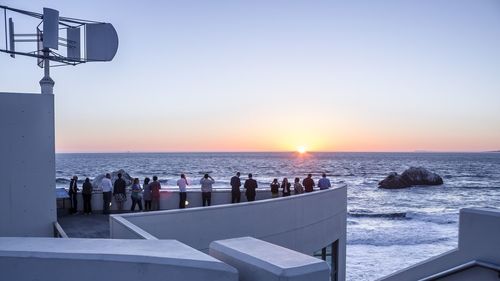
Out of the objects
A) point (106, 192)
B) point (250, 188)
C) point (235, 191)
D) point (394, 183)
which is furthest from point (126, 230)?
point (394, 183)

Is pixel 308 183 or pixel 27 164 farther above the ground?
pixel 27 164

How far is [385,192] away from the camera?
69.9m

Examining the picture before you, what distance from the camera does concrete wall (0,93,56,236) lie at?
8547 mm

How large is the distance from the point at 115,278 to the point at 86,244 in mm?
656

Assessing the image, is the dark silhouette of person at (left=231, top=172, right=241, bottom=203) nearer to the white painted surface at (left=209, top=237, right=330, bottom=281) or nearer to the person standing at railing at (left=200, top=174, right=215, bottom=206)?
the person standing at railing at (left=200, top=174, right=215, bottom=206)

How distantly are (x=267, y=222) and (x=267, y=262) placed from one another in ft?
28.2

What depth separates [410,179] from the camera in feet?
256

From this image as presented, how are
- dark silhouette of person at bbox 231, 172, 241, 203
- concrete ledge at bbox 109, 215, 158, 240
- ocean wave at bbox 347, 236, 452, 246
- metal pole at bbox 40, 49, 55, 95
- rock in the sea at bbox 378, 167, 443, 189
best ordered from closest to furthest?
concrete ledge at bbox 109, 215, 158, 240, metal pole at bbox 40, 49, 55, 95, dark silhouette of person at bbox 231, 172, 241, 203, ocean wave at bbox 347, 236, 452, 246, rock in the sea at bbox 378, 167, 443, 189

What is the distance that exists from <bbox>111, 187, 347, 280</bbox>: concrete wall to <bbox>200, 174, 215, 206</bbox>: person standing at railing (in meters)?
4.21

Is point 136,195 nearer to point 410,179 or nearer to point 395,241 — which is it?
point 395,241

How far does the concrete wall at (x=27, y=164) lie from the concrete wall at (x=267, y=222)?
255 cm

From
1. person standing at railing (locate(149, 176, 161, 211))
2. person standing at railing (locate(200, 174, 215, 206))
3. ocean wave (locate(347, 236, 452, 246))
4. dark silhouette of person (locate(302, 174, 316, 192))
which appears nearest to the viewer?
person standing at railing (locate(149, 176, 161, 211))

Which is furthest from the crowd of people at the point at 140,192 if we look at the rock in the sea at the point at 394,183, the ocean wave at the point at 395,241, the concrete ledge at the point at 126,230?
the rock in the sea at the point at 394,183

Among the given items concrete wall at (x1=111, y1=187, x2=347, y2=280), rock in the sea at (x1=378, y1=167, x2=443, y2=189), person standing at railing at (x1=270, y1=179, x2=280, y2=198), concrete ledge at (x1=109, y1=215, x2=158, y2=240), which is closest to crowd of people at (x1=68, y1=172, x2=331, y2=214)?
person standing at railing at (x1=270, y1=179, x2=280, y2=198)
